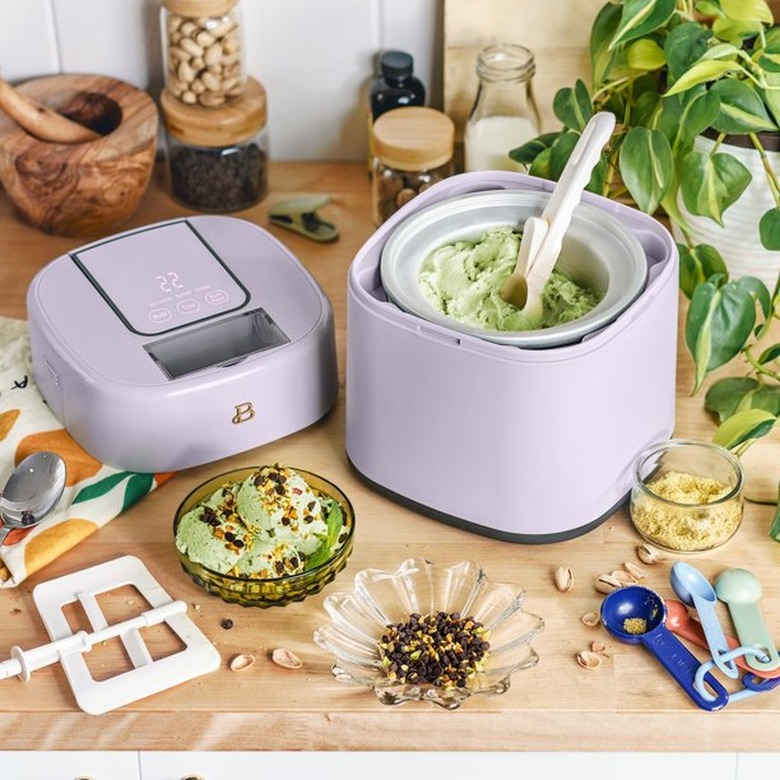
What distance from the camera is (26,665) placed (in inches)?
43.8

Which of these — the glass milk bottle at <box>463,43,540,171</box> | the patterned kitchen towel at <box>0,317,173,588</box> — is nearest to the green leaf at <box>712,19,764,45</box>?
the glass milk bottle at <box>463,43,540,171</box>

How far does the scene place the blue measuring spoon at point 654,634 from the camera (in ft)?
3.61

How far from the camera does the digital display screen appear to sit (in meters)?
1.30

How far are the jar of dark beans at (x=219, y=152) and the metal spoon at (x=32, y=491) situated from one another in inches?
18.5

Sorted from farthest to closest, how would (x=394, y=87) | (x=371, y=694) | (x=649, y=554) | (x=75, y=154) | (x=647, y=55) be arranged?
(x=394, y=87) < (x=75, y=154) < (x=647, y=55) < (x=649, y=554) < (x=371, y=694)

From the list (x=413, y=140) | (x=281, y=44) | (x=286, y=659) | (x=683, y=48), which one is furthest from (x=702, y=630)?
(x=281, y=44)

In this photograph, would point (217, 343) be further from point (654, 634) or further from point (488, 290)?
point (654, 634)

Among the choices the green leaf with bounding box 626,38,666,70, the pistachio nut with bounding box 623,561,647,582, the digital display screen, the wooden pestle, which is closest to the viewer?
the pistachio nut with bounding box 623,561,647,582

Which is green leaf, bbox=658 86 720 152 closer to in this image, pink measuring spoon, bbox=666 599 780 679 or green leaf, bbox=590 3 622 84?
A: green leaf, bbox=590 3 622 84

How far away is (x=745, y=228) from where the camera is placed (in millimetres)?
1432

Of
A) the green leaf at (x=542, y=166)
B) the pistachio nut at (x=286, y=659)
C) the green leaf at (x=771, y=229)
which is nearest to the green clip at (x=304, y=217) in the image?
the green leaf at (x=542, y=166)

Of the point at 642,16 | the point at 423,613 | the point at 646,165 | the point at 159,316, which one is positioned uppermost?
the point at 642,16

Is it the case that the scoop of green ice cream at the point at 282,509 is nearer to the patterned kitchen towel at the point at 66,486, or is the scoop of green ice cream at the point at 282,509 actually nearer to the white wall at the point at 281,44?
the patterned kitchen towel at the point at 66,486

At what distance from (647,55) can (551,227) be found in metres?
0.31
